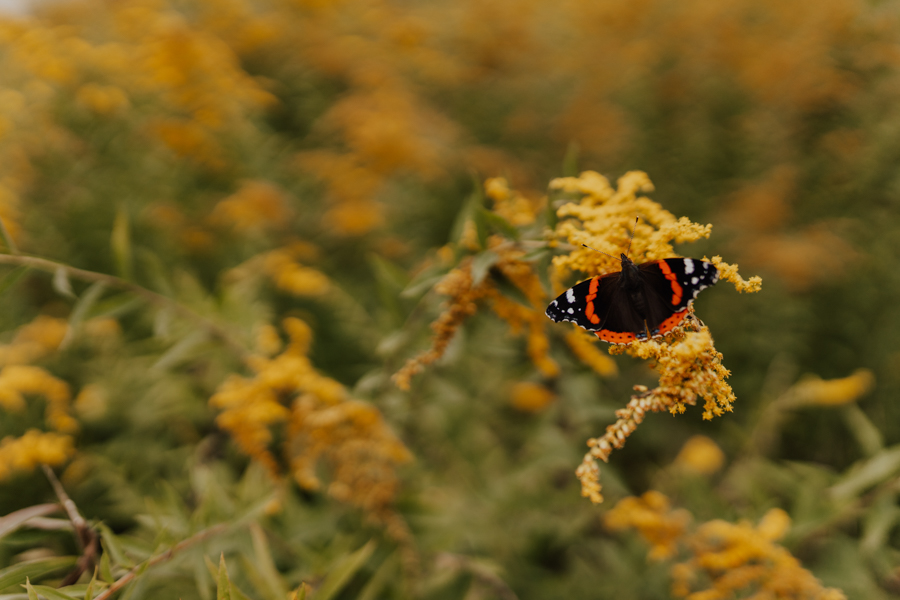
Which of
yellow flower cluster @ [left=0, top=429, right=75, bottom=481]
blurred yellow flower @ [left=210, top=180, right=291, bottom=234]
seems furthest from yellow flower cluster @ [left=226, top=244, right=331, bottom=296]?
yellow flower cluster @ [left=0, top=429, right=75, bottom=481]

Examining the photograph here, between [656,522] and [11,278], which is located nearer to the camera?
[11,278]

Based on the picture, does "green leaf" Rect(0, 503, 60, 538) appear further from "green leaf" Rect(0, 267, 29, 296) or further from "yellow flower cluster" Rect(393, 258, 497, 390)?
"yellow flower cluster" Rect(393, 258, 497, 390)

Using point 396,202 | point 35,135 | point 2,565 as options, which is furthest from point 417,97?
point 2,565

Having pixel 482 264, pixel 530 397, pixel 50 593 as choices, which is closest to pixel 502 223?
pixel 482 264

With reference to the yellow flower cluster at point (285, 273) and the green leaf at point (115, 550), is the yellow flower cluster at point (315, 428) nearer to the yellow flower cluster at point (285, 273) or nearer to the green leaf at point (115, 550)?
the green leaf at point (115, 550)

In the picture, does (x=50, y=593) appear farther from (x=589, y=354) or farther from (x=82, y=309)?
(x=589, y=354)

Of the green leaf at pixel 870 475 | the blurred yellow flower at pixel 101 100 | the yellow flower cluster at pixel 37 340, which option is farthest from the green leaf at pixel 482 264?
the blurred yellow flower at pixel 101 100
